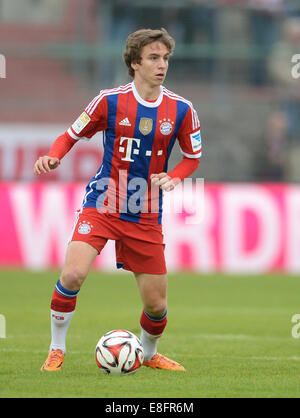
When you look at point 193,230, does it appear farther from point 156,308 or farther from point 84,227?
point 84,227

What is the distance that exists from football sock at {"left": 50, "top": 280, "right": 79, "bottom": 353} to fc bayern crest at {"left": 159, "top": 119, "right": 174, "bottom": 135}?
1.37 meters

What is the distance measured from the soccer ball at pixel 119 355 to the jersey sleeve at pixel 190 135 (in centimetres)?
154

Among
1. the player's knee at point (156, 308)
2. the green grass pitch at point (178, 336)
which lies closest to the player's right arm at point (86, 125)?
the player's knee at point (156, 308)

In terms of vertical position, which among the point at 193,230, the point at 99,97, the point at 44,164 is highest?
the point at 99,97

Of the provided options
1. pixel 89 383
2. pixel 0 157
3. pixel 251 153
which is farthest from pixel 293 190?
pixel 89 383

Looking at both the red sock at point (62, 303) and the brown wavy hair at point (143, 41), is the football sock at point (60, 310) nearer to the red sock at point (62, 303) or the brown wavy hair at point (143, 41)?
the red sock at point (62, 303)

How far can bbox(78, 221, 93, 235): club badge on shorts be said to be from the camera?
256 inches

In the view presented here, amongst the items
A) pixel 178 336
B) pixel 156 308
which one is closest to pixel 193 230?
pixel 178 336

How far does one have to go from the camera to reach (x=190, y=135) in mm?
6844

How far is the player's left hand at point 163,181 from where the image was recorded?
247 inches

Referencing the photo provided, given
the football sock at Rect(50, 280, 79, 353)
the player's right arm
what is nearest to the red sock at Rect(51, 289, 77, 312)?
the football sock at Rect(50, 280, 79, 353)

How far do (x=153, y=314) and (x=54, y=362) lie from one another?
0.87 m
